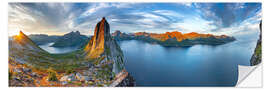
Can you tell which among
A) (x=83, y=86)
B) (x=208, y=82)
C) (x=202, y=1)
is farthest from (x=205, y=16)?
(x=83, y=86)

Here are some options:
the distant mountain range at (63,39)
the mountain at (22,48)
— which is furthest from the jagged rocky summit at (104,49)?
the mountain at (22,48)

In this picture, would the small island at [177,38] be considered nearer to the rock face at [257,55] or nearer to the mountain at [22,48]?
the rock face at [257,55]

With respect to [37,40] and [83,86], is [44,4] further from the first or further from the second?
[83,86]

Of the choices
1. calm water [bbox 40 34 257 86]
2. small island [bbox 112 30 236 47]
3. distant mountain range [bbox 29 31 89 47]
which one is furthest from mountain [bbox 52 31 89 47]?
small island [bbox 112 30 236 47]

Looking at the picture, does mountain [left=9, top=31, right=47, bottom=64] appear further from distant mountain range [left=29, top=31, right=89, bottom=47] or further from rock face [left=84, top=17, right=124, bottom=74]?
rock face [left=84, top=17, right=124, bottom=74]

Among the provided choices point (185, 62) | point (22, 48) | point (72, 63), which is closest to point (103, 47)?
point (72, 63)

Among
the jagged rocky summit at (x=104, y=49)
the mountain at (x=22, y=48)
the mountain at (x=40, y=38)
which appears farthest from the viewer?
the jagged rocky summit at (x=104, y=49)

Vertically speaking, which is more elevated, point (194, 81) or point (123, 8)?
point (123, 8)
